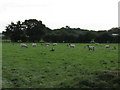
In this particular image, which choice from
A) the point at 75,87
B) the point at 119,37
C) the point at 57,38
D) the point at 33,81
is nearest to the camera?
the point at 75,87

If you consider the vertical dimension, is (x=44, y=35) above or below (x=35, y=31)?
below

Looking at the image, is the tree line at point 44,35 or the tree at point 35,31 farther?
the tree at point 35,31

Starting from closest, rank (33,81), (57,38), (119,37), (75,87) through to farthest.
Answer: (75,87) → (33,81) → (119,37) → (57,38)

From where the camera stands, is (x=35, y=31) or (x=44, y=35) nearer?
(x=35, y=31)

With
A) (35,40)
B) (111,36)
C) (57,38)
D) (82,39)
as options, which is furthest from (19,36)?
(111,36)

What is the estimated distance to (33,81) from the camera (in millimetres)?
9406

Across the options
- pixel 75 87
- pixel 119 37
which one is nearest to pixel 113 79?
pixel 75 87

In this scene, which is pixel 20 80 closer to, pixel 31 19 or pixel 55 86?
pixel 55 86

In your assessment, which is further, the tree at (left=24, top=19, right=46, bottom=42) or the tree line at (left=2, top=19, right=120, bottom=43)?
the tree at (left=24, top=19, right=46, bottom=42)

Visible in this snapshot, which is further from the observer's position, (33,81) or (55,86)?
(33,81)

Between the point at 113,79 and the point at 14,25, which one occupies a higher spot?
the point at 14,25

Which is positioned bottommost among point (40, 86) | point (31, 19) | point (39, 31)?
point (40, 86)

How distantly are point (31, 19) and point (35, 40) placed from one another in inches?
386

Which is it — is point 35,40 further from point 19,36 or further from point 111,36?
point 111,36
